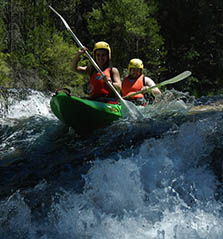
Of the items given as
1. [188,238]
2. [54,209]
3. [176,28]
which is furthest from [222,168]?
[176,28]

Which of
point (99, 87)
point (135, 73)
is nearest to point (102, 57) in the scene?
point (99, 87)

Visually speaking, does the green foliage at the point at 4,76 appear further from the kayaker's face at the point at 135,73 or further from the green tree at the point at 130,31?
the kayaker's face at the point at 135,73

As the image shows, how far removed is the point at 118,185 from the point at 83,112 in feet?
5.53

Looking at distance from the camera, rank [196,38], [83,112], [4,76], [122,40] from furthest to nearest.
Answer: [196,38]
[122,40]
[4,76]
[83,112]

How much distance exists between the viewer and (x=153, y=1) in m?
18.3

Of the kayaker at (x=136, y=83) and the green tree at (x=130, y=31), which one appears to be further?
the green tree at (x=130, y=31)

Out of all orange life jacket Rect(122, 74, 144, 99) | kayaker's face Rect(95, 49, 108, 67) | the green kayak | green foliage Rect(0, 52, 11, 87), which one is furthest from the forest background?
the green kayak

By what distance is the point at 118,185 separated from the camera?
9.81ft

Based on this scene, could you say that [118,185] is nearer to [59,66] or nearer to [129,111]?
[129,111]

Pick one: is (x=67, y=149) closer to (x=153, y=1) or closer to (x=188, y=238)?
(x=188, y=238)

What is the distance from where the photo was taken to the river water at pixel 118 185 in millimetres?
2516

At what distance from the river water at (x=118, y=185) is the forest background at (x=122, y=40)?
396 inches

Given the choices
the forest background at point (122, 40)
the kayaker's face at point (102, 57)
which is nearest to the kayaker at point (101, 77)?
the kayaker's face at point (102, 57)

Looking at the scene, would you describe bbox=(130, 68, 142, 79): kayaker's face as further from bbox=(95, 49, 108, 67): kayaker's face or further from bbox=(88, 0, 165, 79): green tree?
bbox=(88, 0, 165, 79): green tree
